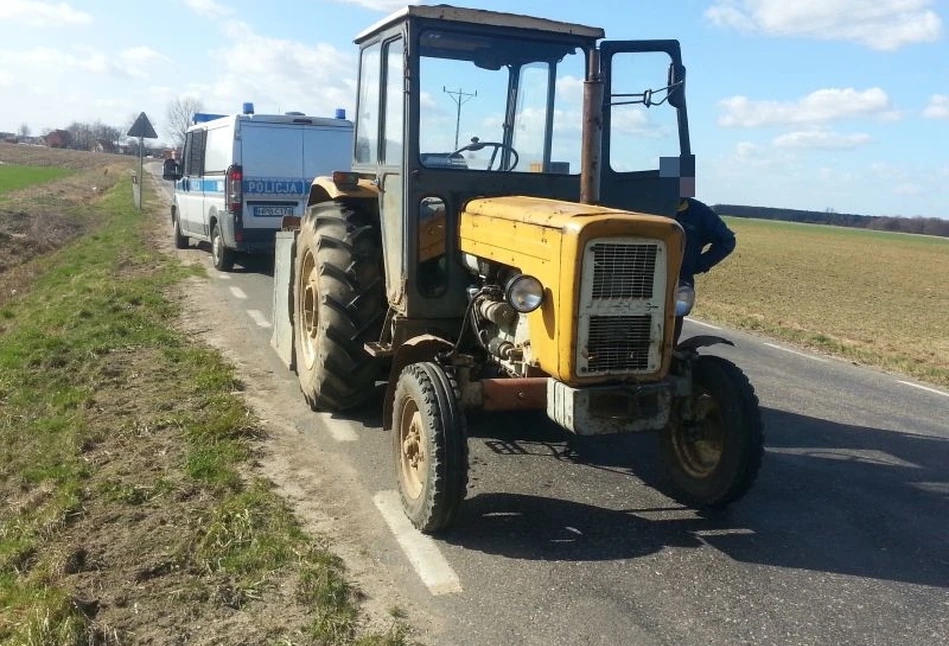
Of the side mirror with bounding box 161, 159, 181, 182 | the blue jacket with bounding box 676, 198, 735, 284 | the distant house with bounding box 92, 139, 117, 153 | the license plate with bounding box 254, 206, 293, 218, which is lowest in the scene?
the blue jacket with bounding box 676, 198, 735, 284

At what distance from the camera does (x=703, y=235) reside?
6.31 metres

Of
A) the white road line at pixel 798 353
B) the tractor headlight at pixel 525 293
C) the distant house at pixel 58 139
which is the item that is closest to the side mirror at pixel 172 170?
the white road line at pixel 798 353

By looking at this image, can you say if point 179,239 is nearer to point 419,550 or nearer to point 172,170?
point 172,170

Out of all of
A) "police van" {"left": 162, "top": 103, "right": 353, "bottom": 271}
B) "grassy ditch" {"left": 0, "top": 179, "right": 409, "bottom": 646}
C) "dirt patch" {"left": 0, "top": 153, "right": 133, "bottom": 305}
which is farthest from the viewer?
"dirt patch" {"left": 0, "top": 153, "right": 133, "bottom": 305}

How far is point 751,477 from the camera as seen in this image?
450 centimetres

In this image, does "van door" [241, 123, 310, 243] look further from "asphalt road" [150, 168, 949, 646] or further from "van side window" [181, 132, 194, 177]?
"asphalt road" [150, 168, 949, 646]

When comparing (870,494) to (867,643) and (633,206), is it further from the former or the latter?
(633,206)

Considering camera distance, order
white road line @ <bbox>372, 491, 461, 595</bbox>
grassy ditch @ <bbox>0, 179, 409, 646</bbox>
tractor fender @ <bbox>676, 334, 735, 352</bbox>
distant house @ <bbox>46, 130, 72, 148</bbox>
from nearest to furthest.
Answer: grassy ditch @ <bbox>0, 179, 409, 646</bbox> → white road line @ <bbox>372, 491, 461, 595</bbox> → tractor fender @ <bbox>676, 334, 735, 352</bbox> → distant house @ <bbox>46, 130, 72, 148</bbox>

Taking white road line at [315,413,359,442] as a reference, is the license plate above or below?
above

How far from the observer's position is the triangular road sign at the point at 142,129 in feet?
72.6

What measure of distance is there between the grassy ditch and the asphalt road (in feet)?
1.55

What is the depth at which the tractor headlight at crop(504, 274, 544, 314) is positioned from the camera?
416cm

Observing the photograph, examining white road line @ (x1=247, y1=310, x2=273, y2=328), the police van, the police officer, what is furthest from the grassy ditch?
the police van

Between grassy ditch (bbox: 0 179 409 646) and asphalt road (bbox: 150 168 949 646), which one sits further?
asphalt road (bbox: 150 168 949 646)
